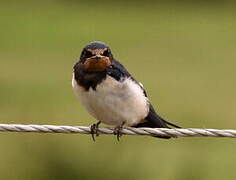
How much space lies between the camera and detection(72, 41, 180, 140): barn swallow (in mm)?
4254

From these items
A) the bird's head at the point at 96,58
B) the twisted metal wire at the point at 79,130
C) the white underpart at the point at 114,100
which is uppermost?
the bird's head at the point at 96,58

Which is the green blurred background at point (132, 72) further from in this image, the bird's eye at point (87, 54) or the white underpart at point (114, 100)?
the bird's eye at point (87, 54)

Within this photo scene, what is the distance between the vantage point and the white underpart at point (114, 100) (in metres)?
4.27

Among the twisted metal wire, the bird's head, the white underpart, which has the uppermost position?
the bird's head

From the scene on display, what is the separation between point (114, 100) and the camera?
432 cm

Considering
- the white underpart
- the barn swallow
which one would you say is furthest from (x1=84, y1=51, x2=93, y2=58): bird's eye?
the white underpart

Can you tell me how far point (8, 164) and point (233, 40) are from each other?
32.6 ft

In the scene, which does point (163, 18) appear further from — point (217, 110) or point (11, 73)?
point (217, 110)

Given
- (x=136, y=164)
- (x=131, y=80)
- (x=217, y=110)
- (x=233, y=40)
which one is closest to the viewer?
(x=131, y=80)

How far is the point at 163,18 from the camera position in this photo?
18.2 meters

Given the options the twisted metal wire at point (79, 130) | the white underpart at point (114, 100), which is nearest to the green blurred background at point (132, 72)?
the white underpart at point (114, 100)

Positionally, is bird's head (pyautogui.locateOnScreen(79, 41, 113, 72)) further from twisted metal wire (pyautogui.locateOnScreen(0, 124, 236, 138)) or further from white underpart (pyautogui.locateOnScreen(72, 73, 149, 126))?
twisted metal wire (pyautogui.locateOnScreen(0, 124, 236, 138))

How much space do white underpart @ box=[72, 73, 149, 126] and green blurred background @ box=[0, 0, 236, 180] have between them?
94 centimetres

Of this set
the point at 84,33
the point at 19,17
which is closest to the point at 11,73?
the point at 84,33
